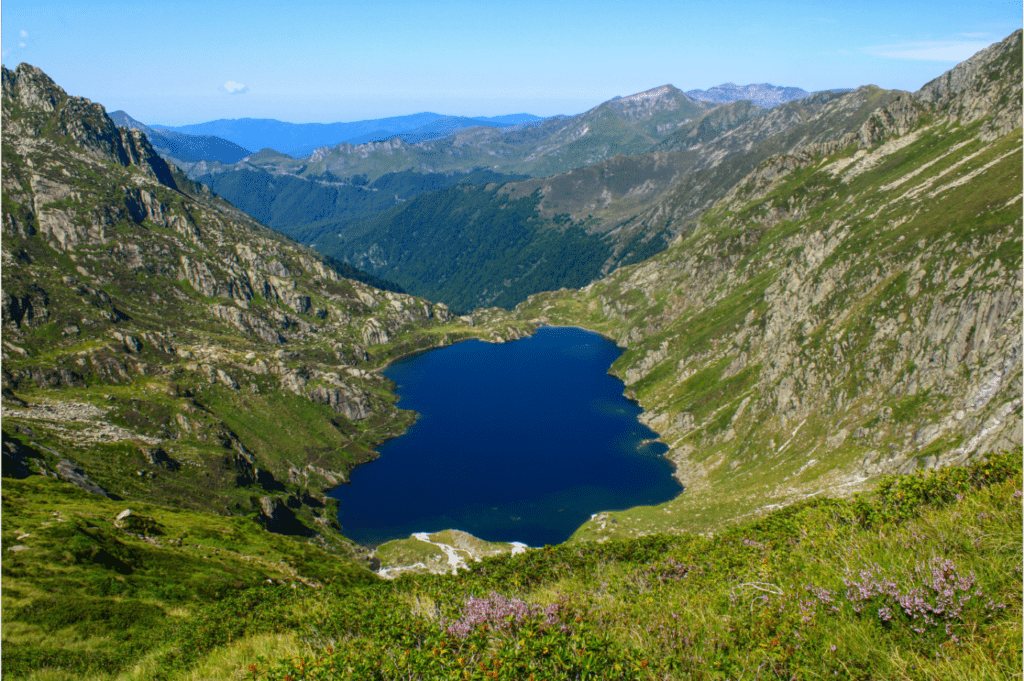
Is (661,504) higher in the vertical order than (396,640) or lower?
lower

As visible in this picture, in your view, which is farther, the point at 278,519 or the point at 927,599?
the point at 278,519

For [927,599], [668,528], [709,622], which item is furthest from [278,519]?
[927,599]

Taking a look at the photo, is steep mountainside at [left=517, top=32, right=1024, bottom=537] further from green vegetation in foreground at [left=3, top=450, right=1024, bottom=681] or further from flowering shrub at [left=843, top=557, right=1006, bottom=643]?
Answer: flowering shrub at [left=843, top=557, right=1006, bottom=643]

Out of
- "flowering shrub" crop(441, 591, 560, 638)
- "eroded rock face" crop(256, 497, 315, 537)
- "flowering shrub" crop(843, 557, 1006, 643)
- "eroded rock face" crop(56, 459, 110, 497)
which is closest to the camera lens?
"flowering shrub" crop(843, 557, 1006, 643)

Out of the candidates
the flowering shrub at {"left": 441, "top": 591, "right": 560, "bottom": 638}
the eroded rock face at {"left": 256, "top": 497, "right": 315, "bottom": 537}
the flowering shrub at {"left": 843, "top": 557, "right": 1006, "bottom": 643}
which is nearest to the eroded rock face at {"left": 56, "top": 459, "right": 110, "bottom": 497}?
the eroded rock face at {"left": 256, "top": 497, "right": 315, "bottom": 537}

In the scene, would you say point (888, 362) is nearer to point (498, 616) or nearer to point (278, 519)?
point (498, 616)

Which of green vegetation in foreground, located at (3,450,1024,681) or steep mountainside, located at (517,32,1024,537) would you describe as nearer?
green vegetation in foreground, located at (3,450,1024,681)

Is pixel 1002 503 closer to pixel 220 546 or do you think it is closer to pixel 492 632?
pixel 492 632

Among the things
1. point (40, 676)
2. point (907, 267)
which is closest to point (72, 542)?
point (40, 676)
